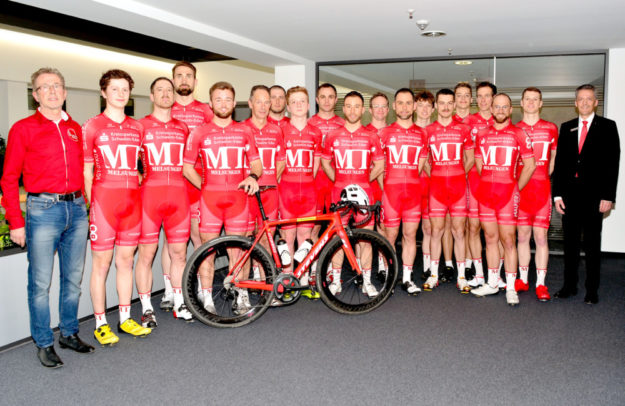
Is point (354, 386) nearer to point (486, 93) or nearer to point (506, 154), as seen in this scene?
point (506, 154)

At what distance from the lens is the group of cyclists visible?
10.8ft

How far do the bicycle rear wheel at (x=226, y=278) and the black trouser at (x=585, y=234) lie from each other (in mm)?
2419

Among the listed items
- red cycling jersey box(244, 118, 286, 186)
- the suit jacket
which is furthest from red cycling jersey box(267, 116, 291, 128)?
the suit jacket

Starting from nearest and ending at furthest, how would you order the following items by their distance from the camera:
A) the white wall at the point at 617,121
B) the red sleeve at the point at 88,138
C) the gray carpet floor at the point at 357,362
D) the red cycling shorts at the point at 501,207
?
the gray carpet floor at the point at 357,362 → the red sleeve at the point at 88,138 → the red cycling shorts at the point at 501,207 → the white wall at the point at 617,121

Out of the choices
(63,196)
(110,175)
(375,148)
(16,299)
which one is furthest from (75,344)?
(375,148)

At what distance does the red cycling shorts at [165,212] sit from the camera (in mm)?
3459

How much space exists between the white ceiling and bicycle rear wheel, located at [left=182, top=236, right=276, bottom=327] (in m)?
1.87

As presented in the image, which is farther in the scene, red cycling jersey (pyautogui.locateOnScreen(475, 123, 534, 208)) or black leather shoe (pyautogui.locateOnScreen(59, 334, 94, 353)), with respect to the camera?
red cycling jersey (pyautogui.locateOnScreen(475, 123, 534, 208))

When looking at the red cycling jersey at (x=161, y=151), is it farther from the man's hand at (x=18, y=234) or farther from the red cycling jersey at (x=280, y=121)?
the red cycling jersey at (x=280, y=121)

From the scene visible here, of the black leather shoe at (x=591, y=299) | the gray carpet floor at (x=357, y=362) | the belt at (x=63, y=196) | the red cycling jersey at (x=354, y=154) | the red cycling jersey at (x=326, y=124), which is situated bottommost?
the gray carpet floor at (x=357, y=362)

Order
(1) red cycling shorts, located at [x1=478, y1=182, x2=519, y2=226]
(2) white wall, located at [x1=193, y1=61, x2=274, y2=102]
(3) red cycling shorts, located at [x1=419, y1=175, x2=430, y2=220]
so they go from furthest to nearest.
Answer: (2) white wall, located at [x1=193, y1=61, x2=274, y2=102] → (3) red cycling shorts, located at [x1=419, y1=175, x2=430, y2=220] → (1) red cycling shorts, located at [x1=478, y1=182, x2=519, y2=226]

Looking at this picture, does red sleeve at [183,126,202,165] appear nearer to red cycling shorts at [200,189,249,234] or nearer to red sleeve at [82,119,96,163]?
red cycling shorts at [200,189,249,234]

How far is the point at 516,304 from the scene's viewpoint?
13.5 ft

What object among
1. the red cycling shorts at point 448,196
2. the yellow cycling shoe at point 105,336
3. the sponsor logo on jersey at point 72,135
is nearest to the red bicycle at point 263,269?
the yellow cycling shoe at point 105,336
